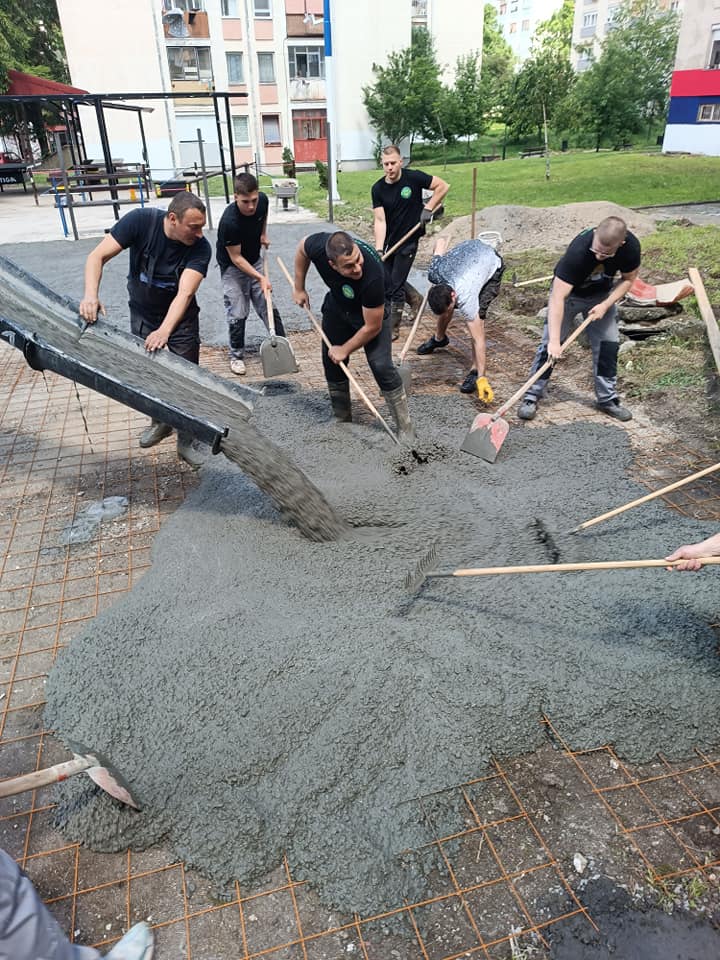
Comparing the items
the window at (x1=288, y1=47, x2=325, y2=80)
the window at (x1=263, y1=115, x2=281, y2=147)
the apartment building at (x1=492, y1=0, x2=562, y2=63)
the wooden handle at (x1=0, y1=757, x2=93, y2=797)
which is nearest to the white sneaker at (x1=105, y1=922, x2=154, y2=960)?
the wooden handle at (x1=0, y1=757, x2=93, y2=797)

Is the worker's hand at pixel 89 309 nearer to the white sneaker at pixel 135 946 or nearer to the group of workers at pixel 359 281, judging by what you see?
the group of workers at pixel 359 281

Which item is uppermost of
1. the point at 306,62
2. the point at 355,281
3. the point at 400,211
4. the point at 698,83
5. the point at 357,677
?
the point at 306,62

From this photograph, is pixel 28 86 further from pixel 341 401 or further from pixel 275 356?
pixel 341 401

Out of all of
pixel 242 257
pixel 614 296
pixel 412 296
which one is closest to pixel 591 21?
pixel 412 296

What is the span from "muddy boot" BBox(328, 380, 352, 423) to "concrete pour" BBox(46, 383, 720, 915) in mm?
1134

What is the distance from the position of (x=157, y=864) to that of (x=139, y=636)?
2.94ft

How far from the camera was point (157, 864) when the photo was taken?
200cm

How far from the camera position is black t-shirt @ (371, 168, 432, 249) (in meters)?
5.60

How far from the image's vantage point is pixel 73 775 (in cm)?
190

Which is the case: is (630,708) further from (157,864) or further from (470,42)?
(470,42)

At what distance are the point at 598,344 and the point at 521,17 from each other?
67456mm

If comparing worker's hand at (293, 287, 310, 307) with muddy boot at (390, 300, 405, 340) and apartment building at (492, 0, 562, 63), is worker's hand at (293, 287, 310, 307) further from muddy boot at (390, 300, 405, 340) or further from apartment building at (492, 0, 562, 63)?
apartment building at (492, 0, 562, 63)

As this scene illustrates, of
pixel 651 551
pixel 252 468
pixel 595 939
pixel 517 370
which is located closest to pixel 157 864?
pixel 595 939

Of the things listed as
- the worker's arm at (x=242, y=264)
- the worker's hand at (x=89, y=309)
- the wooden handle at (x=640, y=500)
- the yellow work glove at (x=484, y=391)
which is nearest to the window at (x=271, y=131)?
the worker's arm at (x=242, y=264)
